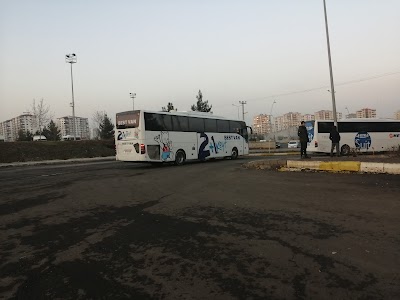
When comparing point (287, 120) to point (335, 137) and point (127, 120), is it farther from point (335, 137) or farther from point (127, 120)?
point (127, 120)


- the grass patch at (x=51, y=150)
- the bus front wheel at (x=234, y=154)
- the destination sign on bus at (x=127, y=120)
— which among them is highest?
the destination sign on bus at (x=127, y=120)

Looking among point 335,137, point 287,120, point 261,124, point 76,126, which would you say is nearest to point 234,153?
point 335,137

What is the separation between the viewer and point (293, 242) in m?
5.24

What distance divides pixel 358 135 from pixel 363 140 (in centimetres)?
72

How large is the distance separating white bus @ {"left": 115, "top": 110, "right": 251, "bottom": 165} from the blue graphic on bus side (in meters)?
10.6

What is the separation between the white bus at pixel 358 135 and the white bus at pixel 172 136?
6.64 metres

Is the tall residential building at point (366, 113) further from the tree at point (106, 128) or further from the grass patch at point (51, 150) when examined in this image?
the grass patch at point (51, 150)

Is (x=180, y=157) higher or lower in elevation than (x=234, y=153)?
higher

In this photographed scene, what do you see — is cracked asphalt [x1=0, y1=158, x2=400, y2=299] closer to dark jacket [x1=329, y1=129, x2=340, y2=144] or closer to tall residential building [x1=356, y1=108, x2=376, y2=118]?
dark jacket [x1=329, y1=129, x2=340, y2=144]

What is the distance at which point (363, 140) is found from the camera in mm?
30172

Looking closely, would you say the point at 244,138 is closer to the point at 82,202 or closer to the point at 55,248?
the point at 82,202

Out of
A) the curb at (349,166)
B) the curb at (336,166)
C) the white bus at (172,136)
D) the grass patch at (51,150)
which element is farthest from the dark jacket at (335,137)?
the grass patch at (51,150)

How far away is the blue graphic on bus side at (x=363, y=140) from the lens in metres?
29.9

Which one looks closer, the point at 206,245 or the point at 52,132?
the point at 206,245
